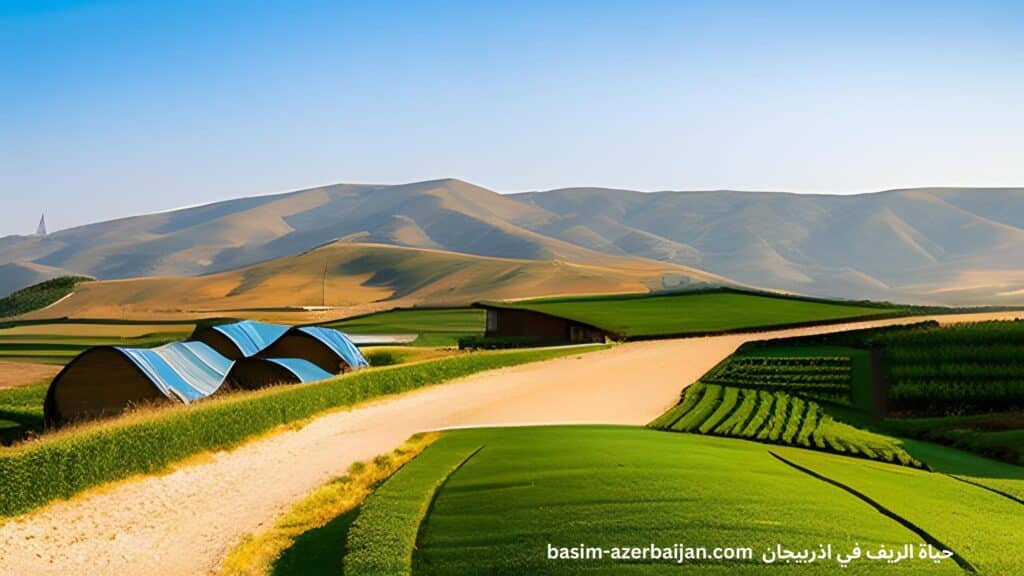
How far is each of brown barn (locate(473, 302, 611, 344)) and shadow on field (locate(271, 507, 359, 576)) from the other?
146 feet

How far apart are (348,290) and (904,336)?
15977 cm

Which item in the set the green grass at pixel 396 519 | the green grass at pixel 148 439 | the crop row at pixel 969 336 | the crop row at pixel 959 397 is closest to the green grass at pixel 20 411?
the green grass at pixel 148 439

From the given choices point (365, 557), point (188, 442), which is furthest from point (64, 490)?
point (365, 557)

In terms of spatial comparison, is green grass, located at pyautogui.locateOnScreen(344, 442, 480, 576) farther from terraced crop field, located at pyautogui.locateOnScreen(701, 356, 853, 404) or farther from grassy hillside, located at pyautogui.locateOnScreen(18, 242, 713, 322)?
grassy hillside, located at pyautogui.locateOnScreen(18, 242, 713, 322)

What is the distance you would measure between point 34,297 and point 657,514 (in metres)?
130

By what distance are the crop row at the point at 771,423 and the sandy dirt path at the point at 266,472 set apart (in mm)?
1859

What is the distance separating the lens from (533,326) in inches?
2495

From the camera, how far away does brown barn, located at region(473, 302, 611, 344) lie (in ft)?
201

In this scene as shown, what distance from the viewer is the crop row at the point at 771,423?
2309cm

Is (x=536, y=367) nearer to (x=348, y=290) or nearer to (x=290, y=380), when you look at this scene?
(x=290, y=380)

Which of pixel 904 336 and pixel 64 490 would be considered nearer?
pixel 64 490

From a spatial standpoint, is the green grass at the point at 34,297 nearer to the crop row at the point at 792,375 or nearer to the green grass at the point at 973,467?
the crop row at the point at 792,375

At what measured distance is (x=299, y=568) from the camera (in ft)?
48.1

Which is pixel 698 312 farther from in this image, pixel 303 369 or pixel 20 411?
pixel 20 411
